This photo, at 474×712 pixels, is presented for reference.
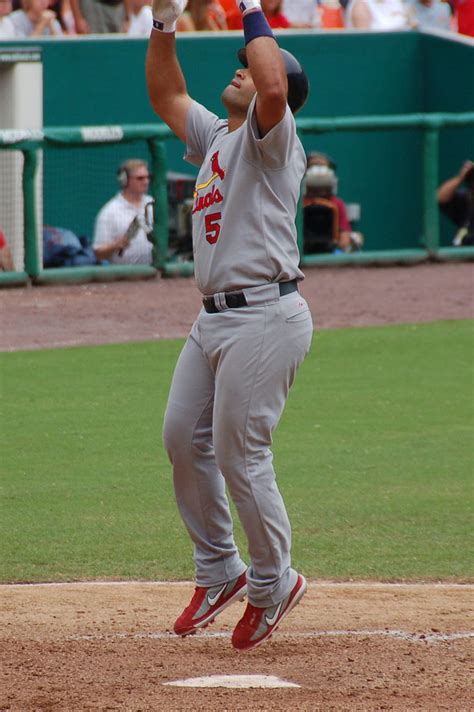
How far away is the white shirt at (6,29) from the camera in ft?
41.0

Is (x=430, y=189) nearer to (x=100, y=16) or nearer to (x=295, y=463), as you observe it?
(x=100, y=16)

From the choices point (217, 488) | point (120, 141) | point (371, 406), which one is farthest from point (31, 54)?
point (217, 488)

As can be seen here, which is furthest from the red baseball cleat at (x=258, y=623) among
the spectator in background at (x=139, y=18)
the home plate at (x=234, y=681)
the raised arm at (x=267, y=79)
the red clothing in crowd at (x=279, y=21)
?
the red clothing in crowd at (x=279, y=21)

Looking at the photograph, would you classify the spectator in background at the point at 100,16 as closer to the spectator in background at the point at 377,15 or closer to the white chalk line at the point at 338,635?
the spectator in background at the point at 377,15

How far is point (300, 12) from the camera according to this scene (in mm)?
14523

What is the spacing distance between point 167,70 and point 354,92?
34.1 ft

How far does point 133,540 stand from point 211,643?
126cm

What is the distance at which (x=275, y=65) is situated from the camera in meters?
3.72

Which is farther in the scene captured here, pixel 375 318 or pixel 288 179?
pixel 375 318

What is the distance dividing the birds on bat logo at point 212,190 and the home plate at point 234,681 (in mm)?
1364

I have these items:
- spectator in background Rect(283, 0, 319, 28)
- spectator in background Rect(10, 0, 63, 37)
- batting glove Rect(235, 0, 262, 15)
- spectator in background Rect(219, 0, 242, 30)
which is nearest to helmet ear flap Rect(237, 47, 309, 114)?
batting glove Rect(235, 0, 262, 15)

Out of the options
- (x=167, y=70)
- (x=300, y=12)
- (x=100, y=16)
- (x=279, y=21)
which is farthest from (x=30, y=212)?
(x=167, y=70)

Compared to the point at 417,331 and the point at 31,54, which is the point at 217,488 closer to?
the point at 417,331

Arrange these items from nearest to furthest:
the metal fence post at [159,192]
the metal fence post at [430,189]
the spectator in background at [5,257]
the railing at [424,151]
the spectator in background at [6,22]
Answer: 1. the spectator in background at [5,257]
2. the metal fence post at [159,192]
3. the railing at [424,151]
4. the spectator in background at [6,22]
5. the metal fence post at [430,189]
